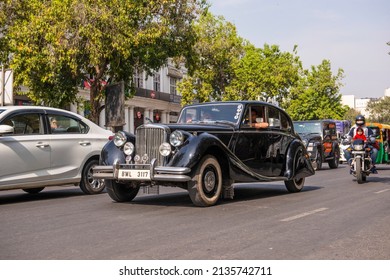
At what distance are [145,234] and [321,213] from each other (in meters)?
2.93

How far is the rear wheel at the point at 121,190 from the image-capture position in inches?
344

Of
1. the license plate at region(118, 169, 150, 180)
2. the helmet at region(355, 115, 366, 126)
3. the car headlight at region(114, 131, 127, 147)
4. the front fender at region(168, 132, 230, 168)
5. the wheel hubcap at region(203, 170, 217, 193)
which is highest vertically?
the helmet at region(355, 115, 366, 126)

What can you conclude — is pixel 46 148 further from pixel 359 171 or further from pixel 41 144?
pixel 359 171

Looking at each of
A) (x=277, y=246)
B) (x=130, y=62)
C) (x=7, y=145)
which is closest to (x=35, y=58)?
(x=130, y=62)

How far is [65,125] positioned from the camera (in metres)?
10.3

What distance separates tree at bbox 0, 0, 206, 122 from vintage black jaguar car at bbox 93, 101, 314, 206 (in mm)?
11631

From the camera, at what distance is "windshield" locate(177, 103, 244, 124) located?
931 centimetres

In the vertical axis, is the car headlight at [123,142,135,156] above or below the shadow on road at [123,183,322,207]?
above

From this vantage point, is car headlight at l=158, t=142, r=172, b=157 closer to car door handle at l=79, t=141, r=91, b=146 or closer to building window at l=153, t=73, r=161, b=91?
car door handle at l=79, t=141, r=91, b=146

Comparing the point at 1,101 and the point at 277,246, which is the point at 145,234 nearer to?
the point at 277,246

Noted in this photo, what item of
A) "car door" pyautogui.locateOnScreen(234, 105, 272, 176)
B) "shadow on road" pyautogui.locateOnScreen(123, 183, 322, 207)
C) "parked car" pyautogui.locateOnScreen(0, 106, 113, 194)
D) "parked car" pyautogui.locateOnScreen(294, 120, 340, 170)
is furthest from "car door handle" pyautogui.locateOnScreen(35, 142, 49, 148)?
"parked car" pyautogui.locateOnScreen(294, 120, 340, 170)

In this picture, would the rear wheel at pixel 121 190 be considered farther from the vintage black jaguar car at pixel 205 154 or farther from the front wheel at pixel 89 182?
the front wheel at pixel 89 182

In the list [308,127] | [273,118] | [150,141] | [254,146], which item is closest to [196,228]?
[150,141]

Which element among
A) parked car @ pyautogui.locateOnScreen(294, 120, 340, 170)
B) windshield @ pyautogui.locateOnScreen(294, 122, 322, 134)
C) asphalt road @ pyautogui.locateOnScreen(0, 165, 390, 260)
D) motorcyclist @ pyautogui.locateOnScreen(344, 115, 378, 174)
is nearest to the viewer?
asphalt road @ pyautogui.locateOnScreen(0, 165, 390, 260)
